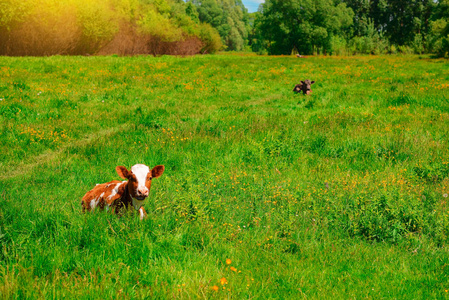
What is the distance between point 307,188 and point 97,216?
390 cm

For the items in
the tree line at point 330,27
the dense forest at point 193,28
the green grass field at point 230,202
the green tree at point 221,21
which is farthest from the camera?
the green tree at point 221,21

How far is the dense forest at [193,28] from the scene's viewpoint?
39188 millimetres

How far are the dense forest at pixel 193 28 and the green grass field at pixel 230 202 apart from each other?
99.0 feet

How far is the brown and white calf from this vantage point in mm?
4605

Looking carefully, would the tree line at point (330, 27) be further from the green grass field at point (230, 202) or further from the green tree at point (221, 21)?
the green grass field at point (230, 202)

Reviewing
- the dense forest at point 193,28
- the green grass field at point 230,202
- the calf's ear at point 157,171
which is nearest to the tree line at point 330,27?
the dense forest at point 193,28

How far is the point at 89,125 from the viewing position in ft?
37.2

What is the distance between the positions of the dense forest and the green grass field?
30.2 meters

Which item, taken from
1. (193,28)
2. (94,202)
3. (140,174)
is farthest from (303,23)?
(140,174)

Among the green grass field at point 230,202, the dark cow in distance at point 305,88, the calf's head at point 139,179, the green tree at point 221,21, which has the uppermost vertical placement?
the green tree at point 221,21

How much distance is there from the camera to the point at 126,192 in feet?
16.2

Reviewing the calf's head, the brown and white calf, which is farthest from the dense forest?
the calf's head

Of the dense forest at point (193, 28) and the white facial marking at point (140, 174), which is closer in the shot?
the white facial marking at point (140, 174)

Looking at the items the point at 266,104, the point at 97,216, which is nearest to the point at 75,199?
the point at 97,216
